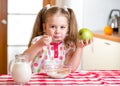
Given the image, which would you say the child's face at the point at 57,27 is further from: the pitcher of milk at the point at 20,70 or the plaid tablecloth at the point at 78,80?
the pitcher of milk at the point at 20,70

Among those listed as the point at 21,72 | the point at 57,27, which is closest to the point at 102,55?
the point at 57,27

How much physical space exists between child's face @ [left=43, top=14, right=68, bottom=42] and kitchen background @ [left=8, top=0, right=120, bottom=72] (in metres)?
1.83

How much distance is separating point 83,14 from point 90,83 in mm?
2370

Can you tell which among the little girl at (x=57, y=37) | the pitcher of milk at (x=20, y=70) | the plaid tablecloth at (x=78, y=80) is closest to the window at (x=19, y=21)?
the little girl at (x=57, y=37)

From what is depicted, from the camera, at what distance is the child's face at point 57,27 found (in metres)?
1.62

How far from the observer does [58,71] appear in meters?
1.34

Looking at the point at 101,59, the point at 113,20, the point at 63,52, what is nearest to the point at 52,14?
the point at 63,52

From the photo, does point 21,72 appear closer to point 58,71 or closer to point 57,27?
point 58,71

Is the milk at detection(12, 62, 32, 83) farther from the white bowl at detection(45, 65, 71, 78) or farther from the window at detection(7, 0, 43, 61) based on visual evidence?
the window at detection(7, 0, 43, 61)

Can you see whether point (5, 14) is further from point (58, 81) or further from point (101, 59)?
point (58, 81)

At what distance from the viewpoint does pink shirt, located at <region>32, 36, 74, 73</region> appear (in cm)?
179

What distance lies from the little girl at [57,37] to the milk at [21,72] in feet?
1.34

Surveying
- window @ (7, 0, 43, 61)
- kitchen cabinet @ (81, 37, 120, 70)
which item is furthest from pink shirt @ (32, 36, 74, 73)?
window @ (7, 0, 43, 61)

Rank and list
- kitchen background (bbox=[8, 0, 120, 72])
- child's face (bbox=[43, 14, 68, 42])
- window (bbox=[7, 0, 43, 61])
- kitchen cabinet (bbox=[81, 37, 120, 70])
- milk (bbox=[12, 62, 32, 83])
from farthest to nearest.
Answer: window (bbox=[7, 0, 43, 61]) → kitchen background (bbox=[8, 0, 120, 72]) → kitchen cabinet (bbox=[81, 37, 120, 70]) → child's face (bbox=[43, 14, 68, 42]) → milk (bbox=[12, 62, 32, 83])
